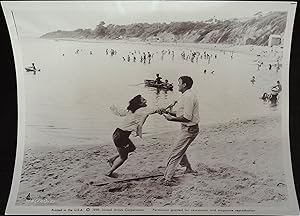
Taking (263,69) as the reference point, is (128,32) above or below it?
above

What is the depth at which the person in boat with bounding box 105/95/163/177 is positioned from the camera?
3.59ft

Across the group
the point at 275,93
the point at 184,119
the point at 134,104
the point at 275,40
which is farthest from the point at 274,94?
the point at 134,104

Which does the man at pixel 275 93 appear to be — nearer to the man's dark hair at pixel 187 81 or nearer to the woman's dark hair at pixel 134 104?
the man's dark hair at pixel 187 81

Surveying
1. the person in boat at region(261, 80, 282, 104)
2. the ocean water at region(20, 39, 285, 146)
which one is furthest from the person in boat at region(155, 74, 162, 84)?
the person in boat at region(261, 80, 282, 104)

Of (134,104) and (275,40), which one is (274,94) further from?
(134,104)

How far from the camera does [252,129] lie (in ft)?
3.66

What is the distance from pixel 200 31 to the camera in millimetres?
1091

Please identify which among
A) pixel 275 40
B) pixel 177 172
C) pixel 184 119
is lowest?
pixel 177 172

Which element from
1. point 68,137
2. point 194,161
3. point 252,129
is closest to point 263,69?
point 252,129

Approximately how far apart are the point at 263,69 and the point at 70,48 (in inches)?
18.8

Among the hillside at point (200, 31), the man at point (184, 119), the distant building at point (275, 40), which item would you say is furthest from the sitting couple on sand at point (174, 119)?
the distant building at point (275, 40)

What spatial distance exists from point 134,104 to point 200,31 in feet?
0.79

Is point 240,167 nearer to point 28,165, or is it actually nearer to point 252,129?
point 252,129

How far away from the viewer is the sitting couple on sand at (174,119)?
1095 mm
